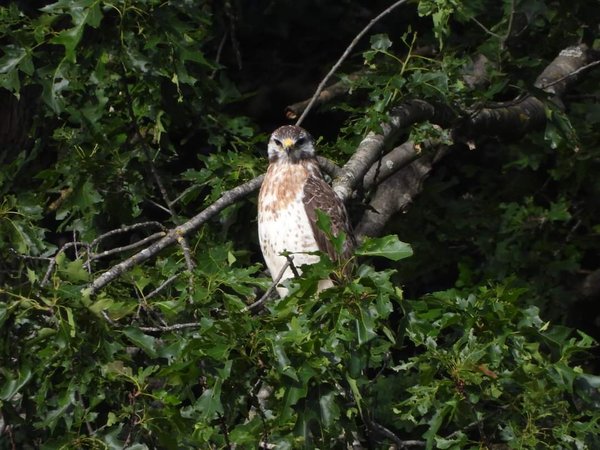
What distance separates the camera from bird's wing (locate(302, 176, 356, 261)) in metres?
5.18

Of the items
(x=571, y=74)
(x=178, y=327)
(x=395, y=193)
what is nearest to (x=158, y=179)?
(x=178, y=327)

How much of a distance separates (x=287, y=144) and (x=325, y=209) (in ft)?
1.81

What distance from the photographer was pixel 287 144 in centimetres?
564

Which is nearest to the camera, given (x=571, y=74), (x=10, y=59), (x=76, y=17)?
(x=76, y=17)

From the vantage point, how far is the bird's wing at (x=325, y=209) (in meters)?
5.18

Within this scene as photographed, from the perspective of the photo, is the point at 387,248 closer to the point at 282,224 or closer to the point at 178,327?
the point at 178,327

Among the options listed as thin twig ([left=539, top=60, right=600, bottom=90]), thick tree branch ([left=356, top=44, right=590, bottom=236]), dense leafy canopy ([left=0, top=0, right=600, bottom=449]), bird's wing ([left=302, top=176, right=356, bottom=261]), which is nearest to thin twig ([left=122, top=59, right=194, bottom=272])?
dense leafy canopy ([left=0, top=0, right=600, bottom=449])

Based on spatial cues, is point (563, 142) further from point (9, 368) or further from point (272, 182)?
point (9, 368)

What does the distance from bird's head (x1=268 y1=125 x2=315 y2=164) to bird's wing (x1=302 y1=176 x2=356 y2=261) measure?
Result: 145mm

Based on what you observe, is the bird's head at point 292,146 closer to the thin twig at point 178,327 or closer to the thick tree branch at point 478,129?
the thick tree branch at point 478,129

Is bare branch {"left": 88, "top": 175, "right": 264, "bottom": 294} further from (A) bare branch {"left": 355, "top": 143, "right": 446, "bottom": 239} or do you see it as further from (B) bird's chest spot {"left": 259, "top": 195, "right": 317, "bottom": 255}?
(A) bare branch {"left": 355, "top": 143, "right": 446, "bottom": 239}

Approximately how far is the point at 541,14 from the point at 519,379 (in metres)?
2.33

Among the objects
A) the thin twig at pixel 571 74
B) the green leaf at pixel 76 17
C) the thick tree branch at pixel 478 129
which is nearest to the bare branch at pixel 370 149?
the thick tree branch at pixel 478 129

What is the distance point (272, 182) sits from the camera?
17.8 ft
